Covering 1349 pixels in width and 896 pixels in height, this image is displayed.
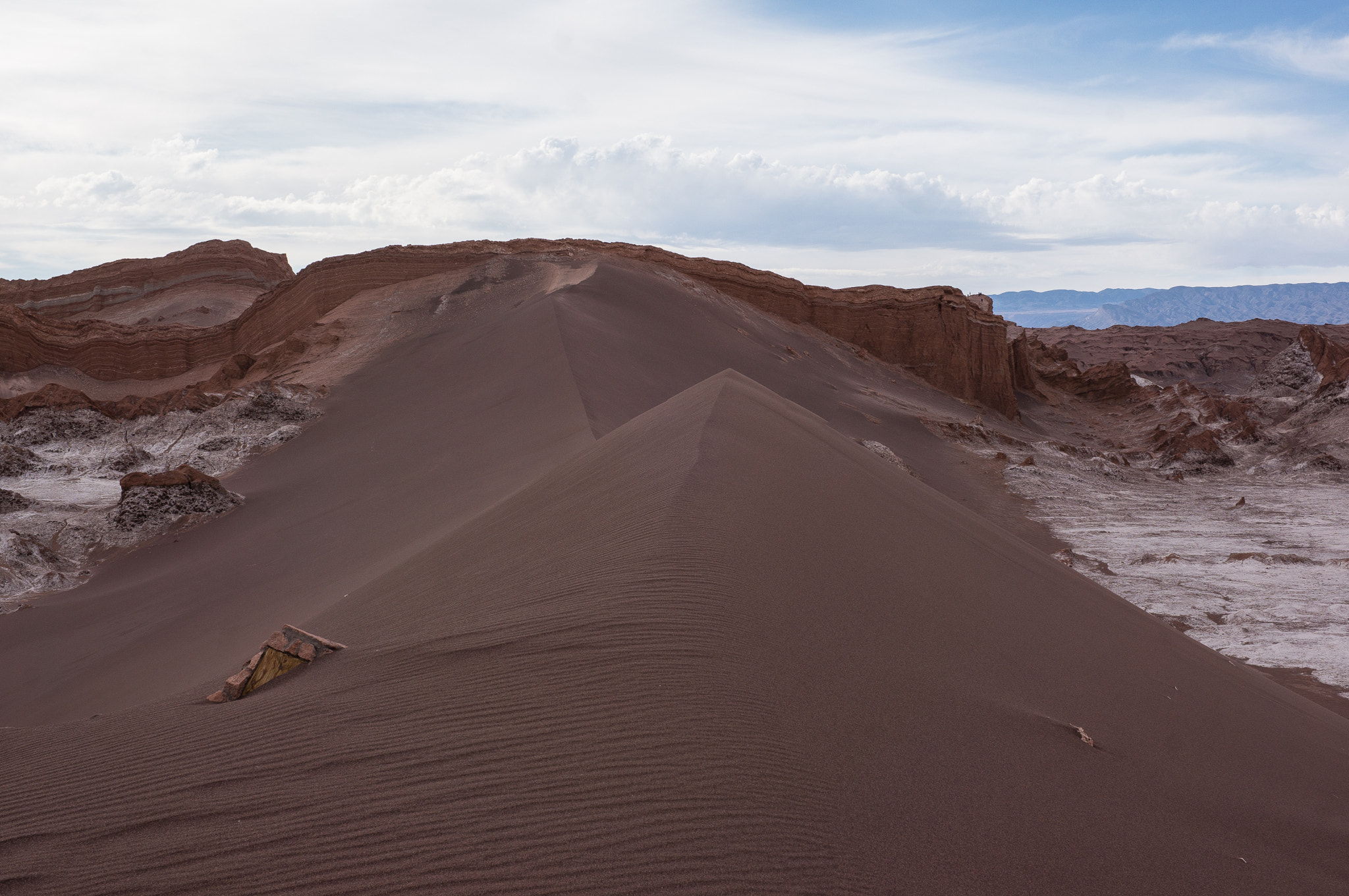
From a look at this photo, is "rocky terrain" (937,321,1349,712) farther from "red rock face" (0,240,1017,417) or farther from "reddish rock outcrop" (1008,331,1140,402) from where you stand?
"red rock face" (0,240,1017,417)

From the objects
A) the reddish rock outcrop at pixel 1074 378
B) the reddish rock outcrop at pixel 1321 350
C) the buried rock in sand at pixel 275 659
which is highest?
the reddish rock outcrop at pixel 1321 350

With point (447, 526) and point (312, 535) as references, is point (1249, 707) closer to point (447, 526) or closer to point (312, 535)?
point (447, 526)

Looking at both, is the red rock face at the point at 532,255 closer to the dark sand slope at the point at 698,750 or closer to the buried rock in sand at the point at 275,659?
the dark sand slope at the point at 698,750

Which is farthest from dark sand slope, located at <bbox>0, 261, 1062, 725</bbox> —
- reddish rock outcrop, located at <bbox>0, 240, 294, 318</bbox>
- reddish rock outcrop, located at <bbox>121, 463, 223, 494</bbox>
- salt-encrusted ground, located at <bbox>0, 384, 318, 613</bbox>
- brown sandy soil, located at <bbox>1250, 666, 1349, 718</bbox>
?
reddish rock outcrop, located at <bbox>0, 240, 294, 318</bbox>

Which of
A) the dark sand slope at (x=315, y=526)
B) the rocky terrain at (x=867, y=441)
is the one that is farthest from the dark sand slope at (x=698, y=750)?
the rocky terrain at (x=867, y=441)

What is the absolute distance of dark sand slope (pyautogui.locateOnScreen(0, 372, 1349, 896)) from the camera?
2.22m

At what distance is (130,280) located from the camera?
1221 inches

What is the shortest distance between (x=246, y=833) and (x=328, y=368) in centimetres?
1512

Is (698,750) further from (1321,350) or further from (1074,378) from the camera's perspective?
(1074,378)

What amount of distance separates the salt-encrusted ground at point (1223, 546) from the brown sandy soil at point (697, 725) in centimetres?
258

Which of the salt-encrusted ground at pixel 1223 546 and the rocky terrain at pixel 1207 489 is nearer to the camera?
the salt-encrusted ground at pixel 1223 546

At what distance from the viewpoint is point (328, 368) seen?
53.3 feet

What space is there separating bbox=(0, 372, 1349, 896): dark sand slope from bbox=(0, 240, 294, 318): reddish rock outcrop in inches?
1211

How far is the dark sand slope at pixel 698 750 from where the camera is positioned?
2219 millimetres
